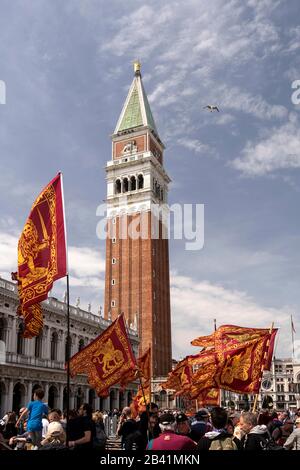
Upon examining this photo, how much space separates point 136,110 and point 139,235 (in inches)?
915

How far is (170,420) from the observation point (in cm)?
688

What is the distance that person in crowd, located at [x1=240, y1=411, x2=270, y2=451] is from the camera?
7312 mm

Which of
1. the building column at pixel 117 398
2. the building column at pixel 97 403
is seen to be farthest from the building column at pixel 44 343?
the building column at pixel 117 398

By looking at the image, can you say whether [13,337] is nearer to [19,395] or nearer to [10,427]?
[19,395]

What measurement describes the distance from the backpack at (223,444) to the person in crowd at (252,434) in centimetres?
111

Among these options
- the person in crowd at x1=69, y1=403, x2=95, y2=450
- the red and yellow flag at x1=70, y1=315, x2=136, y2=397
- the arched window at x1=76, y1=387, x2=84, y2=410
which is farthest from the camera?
the arched window at x1=76, y1=387, x2=84, y2=410

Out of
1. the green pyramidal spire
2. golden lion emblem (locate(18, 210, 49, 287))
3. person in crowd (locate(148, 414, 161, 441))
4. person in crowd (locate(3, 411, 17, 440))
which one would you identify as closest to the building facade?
the green pyramidal spire

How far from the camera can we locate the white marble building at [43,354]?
39.3 meters

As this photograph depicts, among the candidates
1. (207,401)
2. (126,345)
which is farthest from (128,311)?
(126,345)

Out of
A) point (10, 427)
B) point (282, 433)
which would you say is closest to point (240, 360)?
point (282, 433)

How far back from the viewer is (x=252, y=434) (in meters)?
7.49

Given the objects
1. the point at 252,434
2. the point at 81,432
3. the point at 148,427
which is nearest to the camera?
the point at 252,434

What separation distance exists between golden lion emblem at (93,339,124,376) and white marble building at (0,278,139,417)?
23.4m

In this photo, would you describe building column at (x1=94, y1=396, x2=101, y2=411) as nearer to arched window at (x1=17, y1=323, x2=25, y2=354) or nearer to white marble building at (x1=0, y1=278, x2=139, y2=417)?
white marble building at (x1=0, y1=278, x2=139, y2=417)
